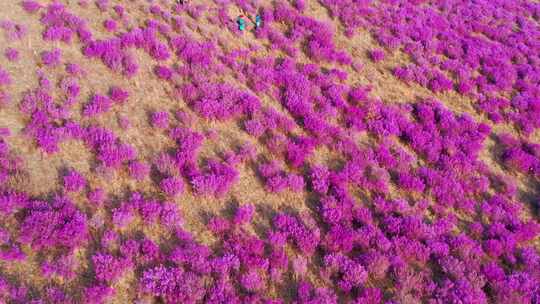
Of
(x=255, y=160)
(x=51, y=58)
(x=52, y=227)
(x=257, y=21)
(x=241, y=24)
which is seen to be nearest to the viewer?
(x=52, y=227)

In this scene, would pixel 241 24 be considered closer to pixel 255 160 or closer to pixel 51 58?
pixel 51 58

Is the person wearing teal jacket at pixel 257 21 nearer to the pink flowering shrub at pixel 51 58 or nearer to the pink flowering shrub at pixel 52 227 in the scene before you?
the pink flowering shrub at pixel 51 58

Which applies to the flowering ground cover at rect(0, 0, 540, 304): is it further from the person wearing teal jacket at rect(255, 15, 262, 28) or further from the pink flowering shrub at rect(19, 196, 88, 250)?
the person wearing teal jacket at rect(255, 15, 262, 28)

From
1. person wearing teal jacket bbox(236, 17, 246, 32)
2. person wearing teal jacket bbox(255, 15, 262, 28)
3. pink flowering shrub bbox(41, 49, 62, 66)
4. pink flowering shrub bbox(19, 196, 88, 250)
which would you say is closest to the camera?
pink flowering shrub bbox(19, 196, 88, 250)

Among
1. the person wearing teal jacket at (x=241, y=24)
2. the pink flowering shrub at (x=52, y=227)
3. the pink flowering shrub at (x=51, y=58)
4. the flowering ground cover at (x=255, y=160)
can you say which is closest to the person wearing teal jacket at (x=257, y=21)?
the flowering ground cover at (x=255, y=160)

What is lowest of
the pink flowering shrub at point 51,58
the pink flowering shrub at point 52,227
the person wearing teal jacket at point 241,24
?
the pink flowering shrub at point 52,227

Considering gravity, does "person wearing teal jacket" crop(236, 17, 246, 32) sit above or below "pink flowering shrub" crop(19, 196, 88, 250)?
above

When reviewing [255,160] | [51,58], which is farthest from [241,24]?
[255,160]

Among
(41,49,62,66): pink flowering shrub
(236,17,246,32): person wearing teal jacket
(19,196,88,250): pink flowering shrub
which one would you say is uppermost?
(236,17,246,32): person wearing teal jacket

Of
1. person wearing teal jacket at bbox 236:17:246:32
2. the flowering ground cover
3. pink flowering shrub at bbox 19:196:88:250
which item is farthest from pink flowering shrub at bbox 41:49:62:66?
person wearing teal jacket at bbox 236:17:246:32
